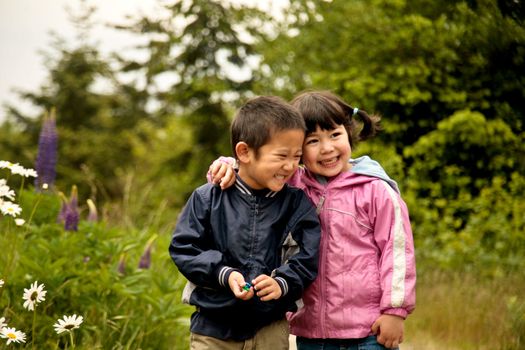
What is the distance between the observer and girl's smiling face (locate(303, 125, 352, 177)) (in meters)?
2.74

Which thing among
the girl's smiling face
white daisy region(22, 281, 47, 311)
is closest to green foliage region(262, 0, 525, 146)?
the girl's smiling face

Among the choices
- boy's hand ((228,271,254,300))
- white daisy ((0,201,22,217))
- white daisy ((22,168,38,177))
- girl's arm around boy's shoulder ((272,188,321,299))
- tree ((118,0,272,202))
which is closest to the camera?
boy's hand ((228,271,254,300))

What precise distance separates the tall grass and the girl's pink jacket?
1.86 metres

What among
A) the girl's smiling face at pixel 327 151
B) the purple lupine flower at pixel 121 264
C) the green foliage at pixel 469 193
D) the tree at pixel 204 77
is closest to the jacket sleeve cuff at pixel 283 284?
the girl's smiling face at pixel 327 151

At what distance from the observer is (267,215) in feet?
8.40

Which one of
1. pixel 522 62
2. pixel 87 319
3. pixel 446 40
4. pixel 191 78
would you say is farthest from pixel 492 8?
pixel 191 78

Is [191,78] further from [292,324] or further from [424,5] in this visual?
[292,324]

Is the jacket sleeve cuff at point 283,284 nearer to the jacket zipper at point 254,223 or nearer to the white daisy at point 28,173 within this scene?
the jacket zipper at point 254,223

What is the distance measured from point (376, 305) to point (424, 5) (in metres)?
5.64

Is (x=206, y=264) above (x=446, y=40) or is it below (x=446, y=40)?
below

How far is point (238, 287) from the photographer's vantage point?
2338mm

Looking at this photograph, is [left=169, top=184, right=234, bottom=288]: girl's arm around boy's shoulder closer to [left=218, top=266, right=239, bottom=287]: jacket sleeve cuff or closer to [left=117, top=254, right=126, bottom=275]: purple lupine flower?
[left=218, top=266, right=239, bottom=287]: jacket sleeve cuff

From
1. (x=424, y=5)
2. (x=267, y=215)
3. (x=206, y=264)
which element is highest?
(x=424, y=5)

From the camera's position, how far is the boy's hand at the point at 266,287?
2362mm
